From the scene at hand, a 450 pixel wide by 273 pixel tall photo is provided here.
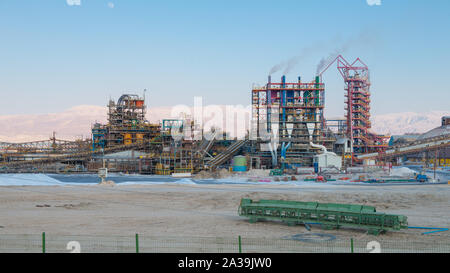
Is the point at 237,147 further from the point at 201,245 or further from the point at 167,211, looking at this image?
the point at 201,245

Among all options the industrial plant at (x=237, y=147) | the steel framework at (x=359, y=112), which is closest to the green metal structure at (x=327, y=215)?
the industrial plant at (x=237, y=147)

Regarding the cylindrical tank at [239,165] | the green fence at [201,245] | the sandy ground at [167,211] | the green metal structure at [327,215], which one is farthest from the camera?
the cylindrical tank at [239,165]

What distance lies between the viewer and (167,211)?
27.7 meters

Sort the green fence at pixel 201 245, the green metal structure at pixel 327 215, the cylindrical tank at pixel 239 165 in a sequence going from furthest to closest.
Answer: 1. the cylindrical tank at pixel 239 165
2. the green metal structure at pixel 327 215
3. the green fence at pixel 201 245

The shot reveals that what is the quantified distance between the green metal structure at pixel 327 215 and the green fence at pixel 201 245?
1.28m

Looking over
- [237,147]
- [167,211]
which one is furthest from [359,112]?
[167,211]

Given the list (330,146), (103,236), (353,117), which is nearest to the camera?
(103,236)

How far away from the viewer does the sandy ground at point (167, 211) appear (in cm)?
2011

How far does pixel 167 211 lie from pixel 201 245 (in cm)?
1157

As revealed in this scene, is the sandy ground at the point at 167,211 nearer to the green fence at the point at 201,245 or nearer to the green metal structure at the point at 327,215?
the green metal structure at the point at 327,215
